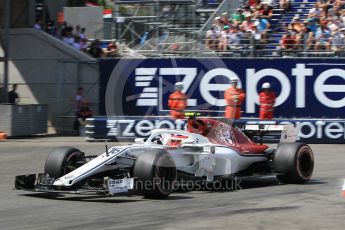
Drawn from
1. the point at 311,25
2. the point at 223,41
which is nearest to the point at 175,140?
the point at 223,41

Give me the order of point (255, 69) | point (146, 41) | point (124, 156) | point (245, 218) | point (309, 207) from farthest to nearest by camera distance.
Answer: point (146, 41)
point (255, 69)
point (124, 156)
point (309, 207)
point (245, 218)

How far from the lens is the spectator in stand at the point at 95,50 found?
27156 mm

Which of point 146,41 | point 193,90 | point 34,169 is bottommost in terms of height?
point 34,169

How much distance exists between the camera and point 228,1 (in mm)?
26250

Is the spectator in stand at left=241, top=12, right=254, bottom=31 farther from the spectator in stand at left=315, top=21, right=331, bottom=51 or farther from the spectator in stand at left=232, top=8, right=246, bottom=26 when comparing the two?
the spectator in stand at left=315, top=21, right=331, bottom=51

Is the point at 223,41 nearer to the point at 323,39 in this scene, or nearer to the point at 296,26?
the point at 296,26

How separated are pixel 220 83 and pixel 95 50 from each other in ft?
19.6

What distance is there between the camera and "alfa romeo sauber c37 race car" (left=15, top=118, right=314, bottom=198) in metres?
10.5

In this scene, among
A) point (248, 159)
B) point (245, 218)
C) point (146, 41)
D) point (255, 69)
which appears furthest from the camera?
point (146, 41)

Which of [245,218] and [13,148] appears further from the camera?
[13,148]

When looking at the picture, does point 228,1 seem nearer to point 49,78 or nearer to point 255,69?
point 255,69

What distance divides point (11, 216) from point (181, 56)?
49.5 ft

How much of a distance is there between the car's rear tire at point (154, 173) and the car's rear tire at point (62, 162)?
1434mm

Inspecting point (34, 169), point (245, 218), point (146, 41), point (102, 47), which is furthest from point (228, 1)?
point (245, 218)
